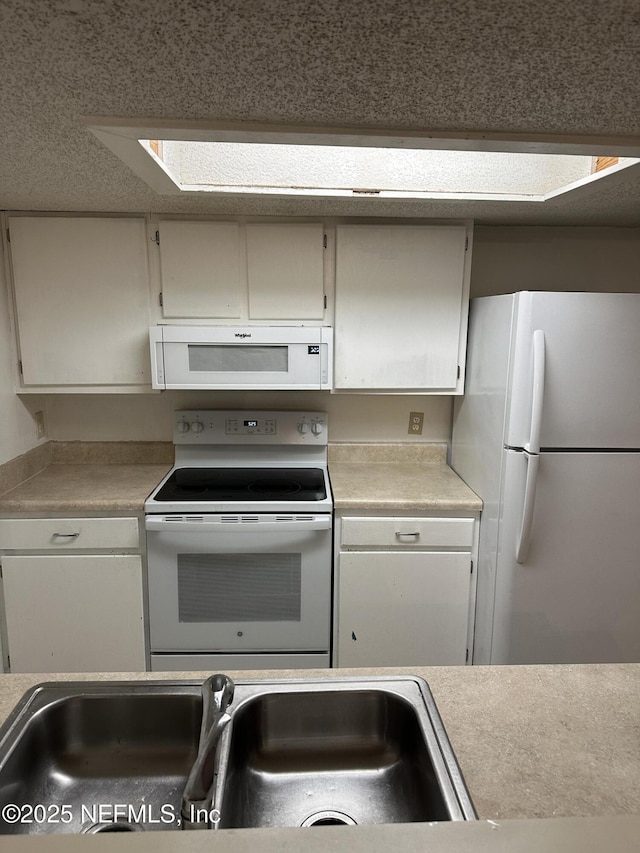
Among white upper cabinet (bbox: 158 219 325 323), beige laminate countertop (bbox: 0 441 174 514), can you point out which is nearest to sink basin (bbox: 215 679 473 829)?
beige laminate countertop (bbox: 0 441 174 514)

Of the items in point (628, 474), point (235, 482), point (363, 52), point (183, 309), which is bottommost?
point (235, 482)

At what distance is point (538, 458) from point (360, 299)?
1.03m

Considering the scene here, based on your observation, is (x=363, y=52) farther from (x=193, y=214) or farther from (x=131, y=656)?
(x=131, y=656)

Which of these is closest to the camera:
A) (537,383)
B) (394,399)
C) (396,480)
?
(537,383)

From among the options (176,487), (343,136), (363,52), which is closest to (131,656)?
(176,487)

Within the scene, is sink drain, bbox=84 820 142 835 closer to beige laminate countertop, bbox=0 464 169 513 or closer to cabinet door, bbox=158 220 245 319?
beige laminate countertop, bbox=0 464 169 513

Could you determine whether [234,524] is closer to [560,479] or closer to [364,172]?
[560,479]

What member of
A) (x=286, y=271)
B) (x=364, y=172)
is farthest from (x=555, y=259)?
(x=286, y=271)

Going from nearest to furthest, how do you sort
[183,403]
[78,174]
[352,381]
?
[78,174], [352,381], [183,403]

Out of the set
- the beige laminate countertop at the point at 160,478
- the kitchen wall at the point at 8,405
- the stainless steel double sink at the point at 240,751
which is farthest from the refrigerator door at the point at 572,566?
the kitchen wall at the point at 8,405

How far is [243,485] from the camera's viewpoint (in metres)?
2.40

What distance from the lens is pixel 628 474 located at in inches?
77.5

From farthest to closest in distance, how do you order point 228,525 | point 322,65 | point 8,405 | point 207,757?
point 8,405 → point 228,525 → point 322,65 → point 207,757

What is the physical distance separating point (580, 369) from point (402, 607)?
4.00 feet
